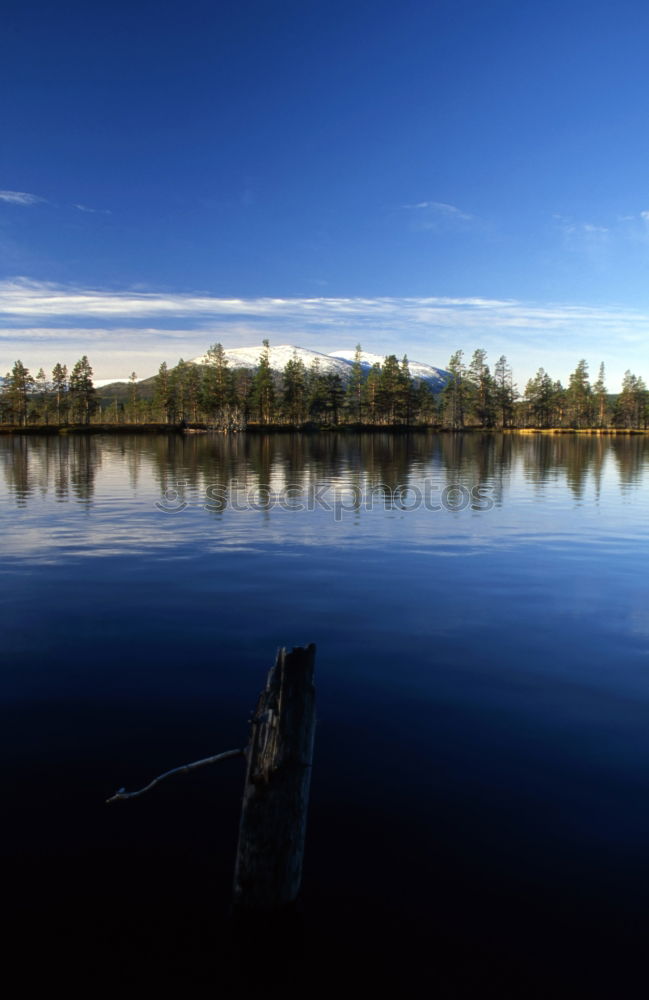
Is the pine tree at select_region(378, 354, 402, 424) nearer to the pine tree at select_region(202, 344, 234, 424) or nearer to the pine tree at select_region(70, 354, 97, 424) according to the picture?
the pine tree at select_region(202, 344, 234, 424)

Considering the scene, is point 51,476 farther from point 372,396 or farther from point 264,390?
point 372,396

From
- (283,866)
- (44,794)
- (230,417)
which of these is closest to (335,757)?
(283,866)

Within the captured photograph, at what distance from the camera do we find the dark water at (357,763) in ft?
17.7

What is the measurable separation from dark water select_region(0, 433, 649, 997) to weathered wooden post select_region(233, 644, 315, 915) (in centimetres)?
44

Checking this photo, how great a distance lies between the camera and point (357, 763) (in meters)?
8.12

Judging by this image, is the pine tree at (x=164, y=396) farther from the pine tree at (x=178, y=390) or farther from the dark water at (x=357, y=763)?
the dark water at (x=357, y=763)

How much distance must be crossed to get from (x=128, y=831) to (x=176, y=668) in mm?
4544

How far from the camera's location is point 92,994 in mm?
4934

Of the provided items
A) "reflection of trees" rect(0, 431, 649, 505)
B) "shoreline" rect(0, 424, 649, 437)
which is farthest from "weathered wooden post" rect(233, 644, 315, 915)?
"shoreline" rect(0, 424, 649, 437)

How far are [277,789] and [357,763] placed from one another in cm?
305

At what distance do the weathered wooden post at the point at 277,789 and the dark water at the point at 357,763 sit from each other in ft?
1.43

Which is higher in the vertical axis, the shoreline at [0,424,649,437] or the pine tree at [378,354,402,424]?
the pine tree at [378,354,402,424]

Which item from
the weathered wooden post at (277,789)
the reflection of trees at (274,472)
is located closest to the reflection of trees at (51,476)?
the reflection of trees at (274,472)

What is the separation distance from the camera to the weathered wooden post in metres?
5.32
